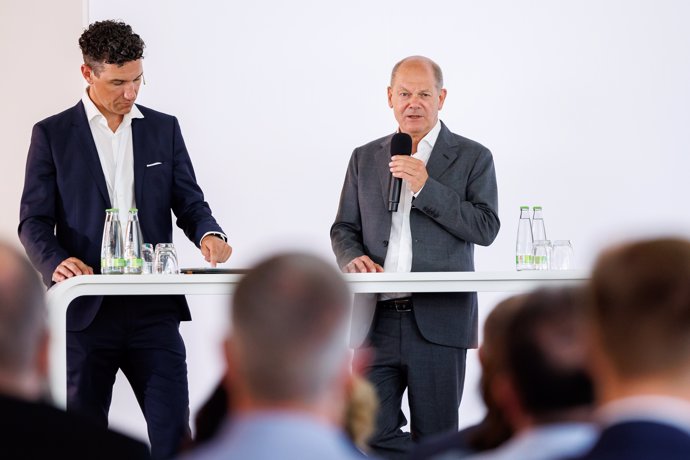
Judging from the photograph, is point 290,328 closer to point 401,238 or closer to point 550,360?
point 550,360

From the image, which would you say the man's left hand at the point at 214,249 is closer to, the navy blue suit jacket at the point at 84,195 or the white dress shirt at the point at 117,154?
the navy blue suit jacket at the point at 84,195

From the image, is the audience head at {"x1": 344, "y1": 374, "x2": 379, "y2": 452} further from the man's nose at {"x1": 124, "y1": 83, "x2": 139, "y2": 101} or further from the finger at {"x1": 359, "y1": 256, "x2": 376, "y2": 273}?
the man's nose at {"x1": 124, "y1": 83, "x2": 139, "y2": 101}

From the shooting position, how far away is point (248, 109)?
564 centimetres

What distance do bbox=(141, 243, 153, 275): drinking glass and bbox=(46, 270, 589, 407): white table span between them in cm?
25

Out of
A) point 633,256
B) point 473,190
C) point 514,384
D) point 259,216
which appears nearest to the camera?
point 633,256

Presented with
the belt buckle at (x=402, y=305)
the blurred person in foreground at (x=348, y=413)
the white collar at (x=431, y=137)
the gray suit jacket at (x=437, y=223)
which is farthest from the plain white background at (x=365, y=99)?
the blurred person in foreground at (x=348, y=413)

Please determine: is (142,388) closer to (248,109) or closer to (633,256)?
(248,109)

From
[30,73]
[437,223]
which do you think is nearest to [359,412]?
[437,223]

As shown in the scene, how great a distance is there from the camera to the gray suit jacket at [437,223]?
3885 mm

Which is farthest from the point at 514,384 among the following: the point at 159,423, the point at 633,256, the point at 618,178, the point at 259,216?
the point at 618,178

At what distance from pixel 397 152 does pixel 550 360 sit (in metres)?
2.56

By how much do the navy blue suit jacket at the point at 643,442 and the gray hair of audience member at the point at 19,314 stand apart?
0.79 metres

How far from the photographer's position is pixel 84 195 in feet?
12.6

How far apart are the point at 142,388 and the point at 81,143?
0.92 meters
